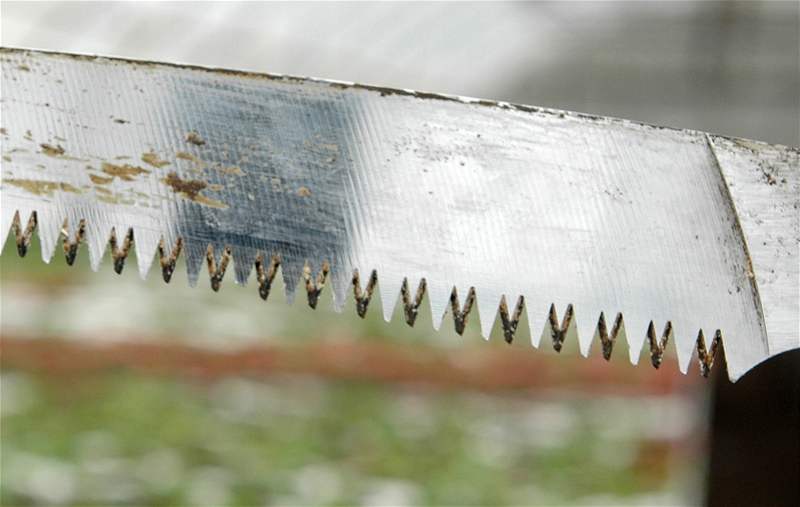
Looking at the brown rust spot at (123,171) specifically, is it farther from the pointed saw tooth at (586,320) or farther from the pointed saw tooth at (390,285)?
the pointed saw tooth at (586,320)

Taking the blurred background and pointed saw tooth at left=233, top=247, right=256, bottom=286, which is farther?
the blurred background

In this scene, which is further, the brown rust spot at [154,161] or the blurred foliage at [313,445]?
the blurred foliage at [313,445]

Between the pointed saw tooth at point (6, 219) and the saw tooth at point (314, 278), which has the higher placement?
the pointed saw tooth at point (6, 219)

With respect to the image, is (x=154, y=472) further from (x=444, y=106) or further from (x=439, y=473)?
(x=444, y=106)

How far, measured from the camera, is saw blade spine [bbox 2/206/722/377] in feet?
2.50

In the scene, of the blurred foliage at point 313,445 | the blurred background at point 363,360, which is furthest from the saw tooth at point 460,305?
the blurred foliage at point 313,445

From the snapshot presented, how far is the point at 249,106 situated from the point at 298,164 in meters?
0.06

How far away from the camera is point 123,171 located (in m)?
0.76

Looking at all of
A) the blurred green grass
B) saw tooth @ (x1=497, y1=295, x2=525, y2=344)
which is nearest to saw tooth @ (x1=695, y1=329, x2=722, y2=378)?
saw tooth @ (x1=497, y1=295, x2=525, y2=344)

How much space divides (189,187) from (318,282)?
12cm

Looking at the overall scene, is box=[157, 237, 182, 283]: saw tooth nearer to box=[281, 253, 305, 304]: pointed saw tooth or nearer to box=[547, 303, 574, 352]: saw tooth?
box=[281, 253, 305, 304]: pointed saw tooth

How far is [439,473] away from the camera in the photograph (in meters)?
2.61

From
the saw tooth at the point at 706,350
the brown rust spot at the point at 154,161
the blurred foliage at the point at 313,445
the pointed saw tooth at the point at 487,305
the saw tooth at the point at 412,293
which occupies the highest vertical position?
the blurred foliage at the point at 313,445

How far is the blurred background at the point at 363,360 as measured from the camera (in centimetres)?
254
